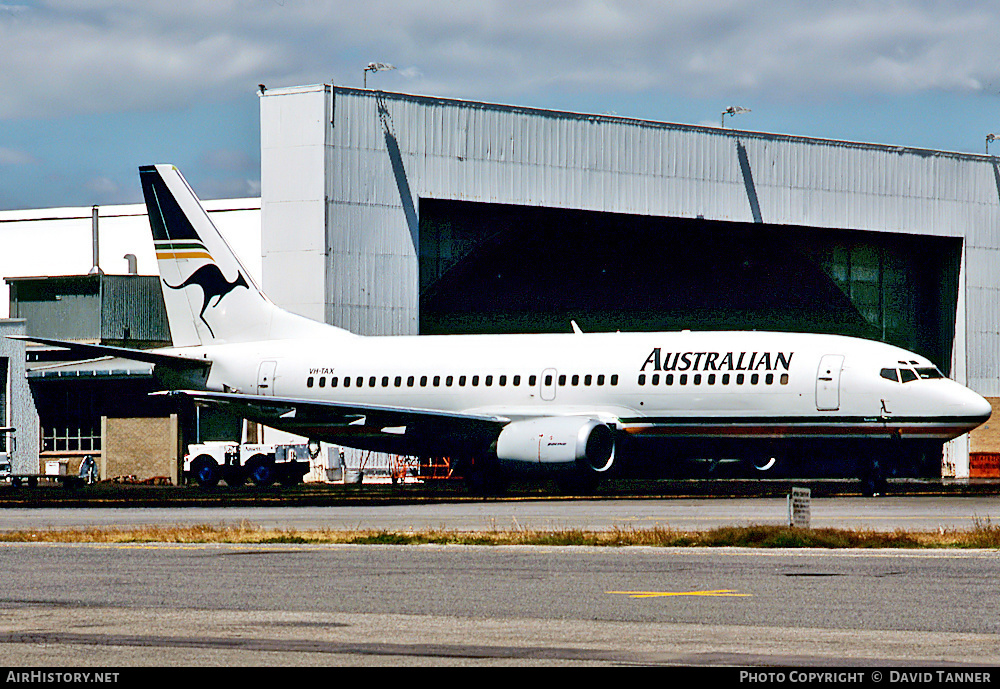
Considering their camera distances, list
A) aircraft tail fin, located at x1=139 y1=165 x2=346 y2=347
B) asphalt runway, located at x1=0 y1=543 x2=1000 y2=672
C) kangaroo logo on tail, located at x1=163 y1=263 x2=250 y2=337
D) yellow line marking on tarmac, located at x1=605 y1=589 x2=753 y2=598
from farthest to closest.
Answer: kangaroo logo on tail, located at x1=163 y1=263 x2=250 y2=337 < aircraft tail fin, located at x1=139 y1=165 x2=346 y2=347 < yellow line marking on tarmac, located at x1=605 y1=589 x2=753 y2=598 < asphalt runway, located at x1=0 y1=543 x2=1000 y2=672

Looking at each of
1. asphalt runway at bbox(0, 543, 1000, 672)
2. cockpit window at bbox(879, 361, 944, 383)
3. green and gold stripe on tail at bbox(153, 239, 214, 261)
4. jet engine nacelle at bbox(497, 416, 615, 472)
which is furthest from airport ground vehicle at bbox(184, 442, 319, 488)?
asphalt runway at bbox(0, 543, 1000, 672)

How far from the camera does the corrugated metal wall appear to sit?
52.2 metres

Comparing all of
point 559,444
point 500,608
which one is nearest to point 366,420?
point 559,444

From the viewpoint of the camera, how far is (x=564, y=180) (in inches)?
2244

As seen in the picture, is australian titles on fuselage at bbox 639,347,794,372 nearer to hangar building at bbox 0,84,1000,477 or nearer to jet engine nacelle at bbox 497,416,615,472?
jet engine nacelle at bbox 497,416,615,472

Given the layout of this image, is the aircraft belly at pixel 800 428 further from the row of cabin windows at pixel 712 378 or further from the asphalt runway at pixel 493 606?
the asphalt runway at pixel 493 606

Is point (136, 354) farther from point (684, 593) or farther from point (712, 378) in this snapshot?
point (684, 593)

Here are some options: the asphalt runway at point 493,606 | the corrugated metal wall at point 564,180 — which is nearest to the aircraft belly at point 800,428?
the asphalt runway at point 493,606

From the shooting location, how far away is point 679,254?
65.6m

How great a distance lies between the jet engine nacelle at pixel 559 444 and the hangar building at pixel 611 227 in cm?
1405

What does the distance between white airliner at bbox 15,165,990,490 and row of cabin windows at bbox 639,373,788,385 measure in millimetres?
43

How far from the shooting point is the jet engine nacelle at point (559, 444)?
1502 inches
